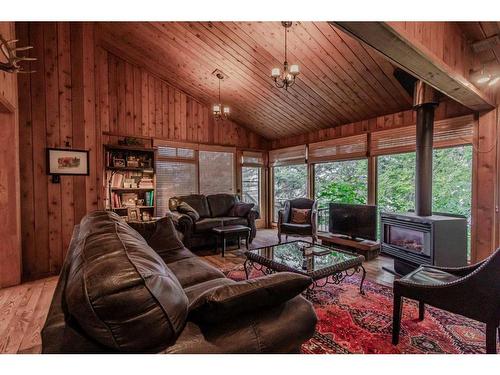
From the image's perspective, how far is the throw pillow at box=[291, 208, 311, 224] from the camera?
4.66 m

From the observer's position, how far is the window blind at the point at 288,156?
595cm

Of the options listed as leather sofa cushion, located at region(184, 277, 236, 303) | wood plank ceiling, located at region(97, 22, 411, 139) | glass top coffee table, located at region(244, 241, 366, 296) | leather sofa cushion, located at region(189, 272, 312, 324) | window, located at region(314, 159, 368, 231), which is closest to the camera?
leather sofa cushion, located at region(189, 272, 312, 324)

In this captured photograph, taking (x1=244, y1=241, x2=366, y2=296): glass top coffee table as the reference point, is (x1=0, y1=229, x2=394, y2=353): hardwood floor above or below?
below

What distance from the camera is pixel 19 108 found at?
309cm

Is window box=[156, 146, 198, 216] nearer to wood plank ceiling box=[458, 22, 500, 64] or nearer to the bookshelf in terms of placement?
the bookshelf

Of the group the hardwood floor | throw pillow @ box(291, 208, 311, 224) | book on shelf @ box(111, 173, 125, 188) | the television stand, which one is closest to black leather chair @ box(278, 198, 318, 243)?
throw pillow @ box(291, 208, 311, 224)

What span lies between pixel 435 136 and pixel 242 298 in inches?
162

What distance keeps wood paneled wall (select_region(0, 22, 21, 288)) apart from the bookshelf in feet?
4.63

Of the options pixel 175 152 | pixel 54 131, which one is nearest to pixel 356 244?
pixel 175 152

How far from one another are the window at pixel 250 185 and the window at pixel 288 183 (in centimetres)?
47

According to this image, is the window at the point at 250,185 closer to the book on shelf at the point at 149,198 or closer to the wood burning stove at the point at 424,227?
the book on shelf at the point at 149,198
